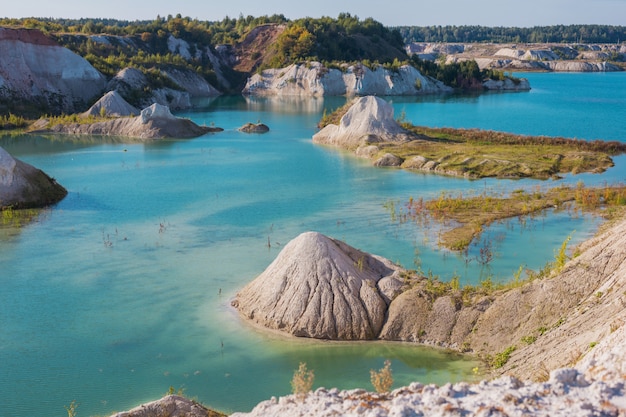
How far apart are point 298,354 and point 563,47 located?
203646 mm

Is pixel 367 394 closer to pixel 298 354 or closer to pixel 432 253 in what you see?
pixel 298 354

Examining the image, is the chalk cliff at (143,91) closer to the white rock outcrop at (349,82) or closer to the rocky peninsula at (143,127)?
the rocky peninsula at (143,127)

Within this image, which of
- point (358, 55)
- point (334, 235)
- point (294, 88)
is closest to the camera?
point (334, 235)

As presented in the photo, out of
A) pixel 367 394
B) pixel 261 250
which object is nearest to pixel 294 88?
pixel 261 250

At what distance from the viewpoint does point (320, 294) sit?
17.6m

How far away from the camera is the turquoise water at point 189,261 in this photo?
15.4 metres

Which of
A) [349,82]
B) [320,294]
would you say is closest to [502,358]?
[320,294]

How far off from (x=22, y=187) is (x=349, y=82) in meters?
69.5

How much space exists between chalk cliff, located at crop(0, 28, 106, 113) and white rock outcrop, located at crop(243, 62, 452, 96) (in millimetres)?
31853

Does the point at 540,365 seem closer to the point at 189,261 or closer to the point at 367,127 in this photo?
the point at 189,261

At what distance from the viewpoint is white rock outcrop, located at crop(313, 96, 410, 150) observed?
157 feet

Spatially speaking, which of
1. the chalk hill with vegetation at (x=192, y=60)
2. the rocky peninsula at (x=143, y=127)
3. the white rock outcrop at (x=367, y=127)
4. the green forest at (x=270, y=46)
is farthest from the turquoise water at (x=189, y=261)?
the green forest at (x=270, y=46)

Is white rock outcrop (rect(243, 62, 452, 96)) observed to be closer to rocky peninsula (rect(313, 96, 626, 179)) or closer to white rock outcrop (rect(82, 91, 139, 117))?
white rock outcrop (rect(82, 91, 139, 117))

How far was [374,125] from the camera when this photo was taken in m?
48.7
